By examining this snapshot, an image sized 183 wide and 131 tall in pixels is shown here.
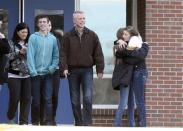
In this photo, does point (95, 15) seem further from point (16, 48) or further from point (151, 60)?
point (16, 48)

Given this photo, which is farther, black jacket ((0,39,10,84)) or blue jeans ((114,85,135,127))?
blue jeans ((114,85,135,127))

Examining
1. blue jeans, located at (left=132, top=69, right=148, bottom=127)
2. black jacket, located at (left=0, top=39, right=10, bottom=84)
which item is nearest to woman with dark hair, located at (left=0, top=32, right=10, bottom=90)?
black jacket, located at (left=0, top=39, right=10, bottom=84)

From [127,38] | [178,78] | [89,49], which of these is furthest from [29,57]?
[178,78]

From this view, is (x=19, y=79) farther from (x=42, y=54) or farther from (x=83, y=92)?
(x=83, y=92)

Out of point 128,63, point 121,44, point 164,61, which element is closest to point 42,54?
point 121,44

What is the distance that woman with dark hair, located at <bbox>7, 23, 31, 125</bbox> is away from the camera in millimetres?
8344

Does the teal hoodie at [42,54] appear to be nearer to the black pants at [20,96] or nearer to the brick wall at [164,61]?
the black pants at [20,96]

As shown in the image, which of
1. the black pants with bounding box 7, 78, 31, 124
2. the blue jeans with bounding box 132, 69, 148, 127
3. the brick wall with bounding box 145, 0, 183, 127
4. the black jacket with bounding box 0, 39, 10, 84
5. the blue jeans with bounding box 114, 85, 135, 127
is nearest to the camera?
the black jacket with bounding box 0, 39, 10, 84

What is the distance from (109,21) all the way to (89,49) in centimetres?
195

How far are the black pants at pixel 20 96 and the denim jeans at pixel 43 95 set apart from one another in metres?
0.10

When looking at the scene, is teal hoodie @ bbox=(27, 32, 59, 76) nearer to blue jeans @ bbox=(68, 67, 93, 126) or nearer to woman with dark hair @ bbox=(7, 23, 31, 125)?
woman with dark hair @ bbox=(7, 23, 31, 125)

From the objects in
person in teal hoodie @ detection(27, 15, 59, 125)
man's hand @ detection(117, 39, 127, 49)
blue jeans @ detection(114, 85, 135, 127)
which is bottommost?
blue jeans @ detection(114, 85, 135, 127)

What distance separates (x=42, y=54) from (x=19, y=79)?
50 cm

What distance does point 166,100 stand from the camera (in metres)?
9.86
